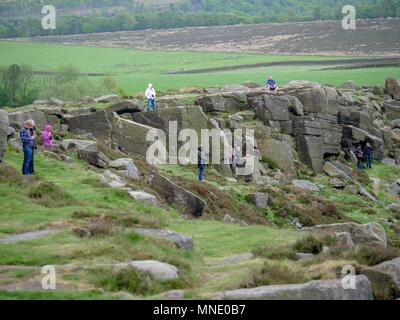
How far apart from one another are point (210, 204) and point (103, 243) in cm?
1577

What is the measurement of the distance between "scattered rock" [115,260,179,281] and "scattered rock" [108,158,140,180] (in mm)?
16272

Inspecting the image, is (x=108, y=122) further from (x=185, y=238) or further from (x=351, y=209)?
(x=185, y=238)

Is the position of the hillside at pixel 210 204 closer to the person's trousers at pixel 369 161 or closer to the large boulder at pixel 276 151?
the large boulder at pixel 276 151

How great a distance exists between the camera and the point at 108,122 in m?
46.1

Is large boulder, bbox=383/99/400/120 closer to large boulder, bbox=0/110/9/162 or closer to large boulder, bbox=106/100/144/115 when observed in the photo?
large boulder, bbox=106/100/144/115

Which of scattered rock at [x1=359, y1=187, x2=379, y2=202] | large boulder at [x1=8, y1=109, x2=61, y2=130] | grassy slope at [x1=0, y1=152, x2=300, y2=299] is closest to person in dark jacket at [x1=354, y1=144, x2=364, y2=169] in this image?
scattered rock at [x1=359, y1=187, x2=379, y2=202]

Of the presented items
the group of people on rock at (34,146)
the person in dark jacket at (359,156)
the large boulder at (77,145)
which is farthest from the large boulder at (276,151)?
the large boulder at (77,145)

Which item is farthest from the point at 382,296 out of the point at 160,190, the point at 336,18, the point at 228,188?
the point at 336,18

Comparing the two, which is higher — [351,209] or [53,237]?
[53,237]

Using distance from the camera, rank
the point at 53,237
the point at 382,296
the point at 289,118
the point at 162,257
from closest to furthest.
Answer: the point at 382,296, the point at 162,257, the point at 53,237, the point at 289,118

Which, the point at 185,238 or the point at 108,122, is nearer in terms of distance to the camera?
the point at 185,238

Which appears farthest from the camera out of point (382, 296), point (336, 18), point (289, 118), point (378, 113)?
point (336, 18)

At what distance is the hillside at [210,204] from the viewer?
62.8ft

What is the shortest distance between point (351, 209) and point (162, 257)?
26.7 meters
